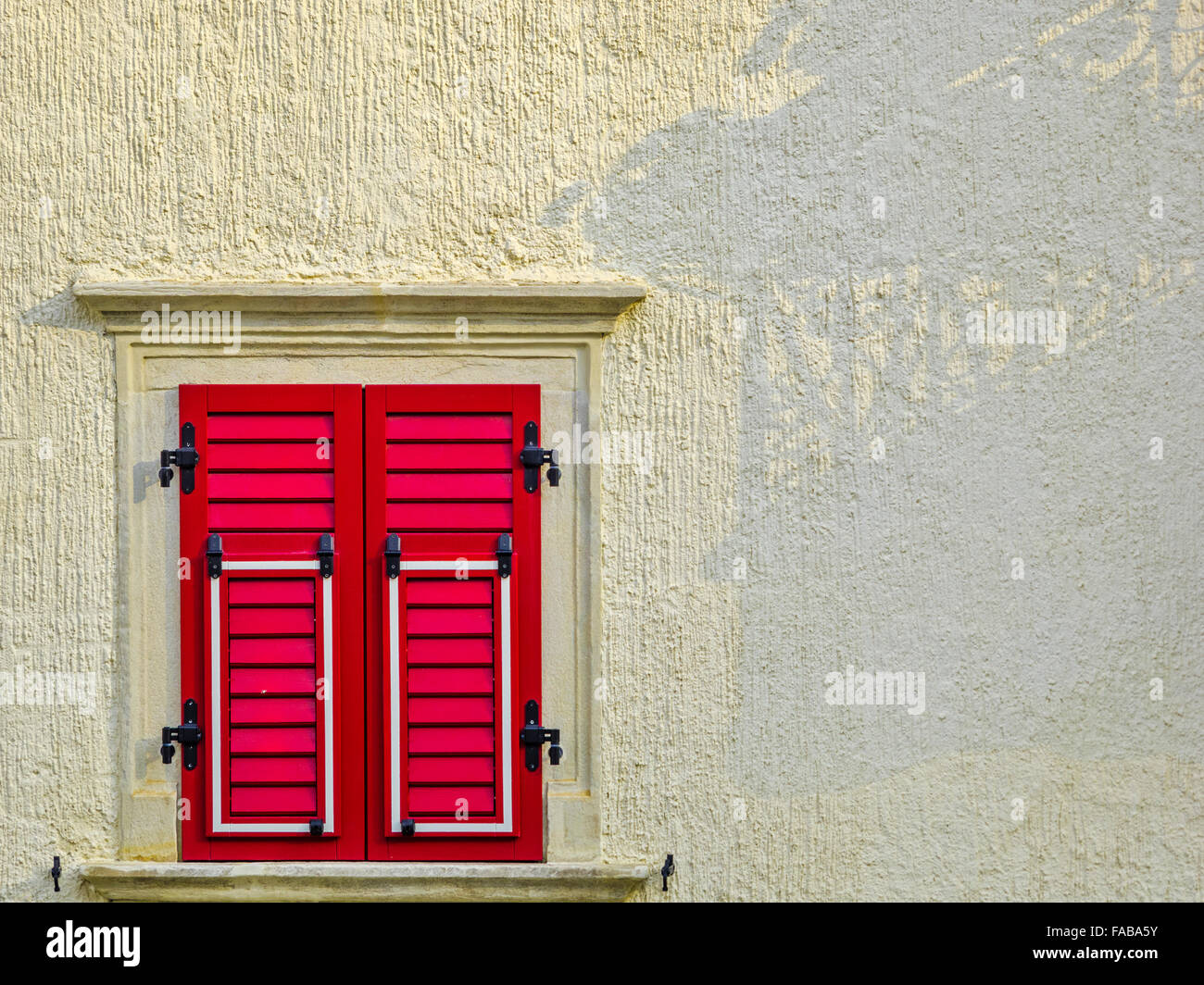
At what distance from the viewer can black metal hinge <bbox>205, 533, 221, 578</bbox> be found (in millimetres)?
3633

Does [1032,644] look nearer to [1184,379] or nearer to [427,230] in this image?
[1184,379]

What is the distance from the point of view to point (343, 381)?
12.1 ft

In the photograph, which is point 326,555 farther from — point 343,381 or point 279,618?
point 343,381

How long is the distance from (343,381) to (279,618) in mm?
950

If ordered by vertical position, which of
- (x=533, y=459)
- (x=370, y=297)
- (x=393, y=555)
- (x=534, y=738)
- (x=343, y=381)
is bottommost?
(x=534, y=738)

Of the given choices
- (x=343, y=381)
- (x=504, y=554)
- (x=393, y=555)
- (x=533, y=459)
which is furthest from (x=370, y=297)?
(x=504, y=554)

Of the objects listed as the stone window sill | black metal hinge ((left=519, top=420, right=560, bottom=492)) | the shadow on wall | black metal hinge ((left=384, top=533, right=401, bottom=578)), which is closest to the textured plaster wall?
the shadow on wall

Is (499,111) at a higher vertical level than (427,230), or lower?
higher

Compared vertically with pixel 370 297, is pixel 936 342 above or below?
below

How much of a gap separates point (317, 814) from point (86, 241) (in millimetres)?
2403

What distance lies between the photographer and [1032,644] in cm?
368

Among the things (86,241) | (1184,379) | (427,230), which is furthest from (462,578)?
(1184,379)
